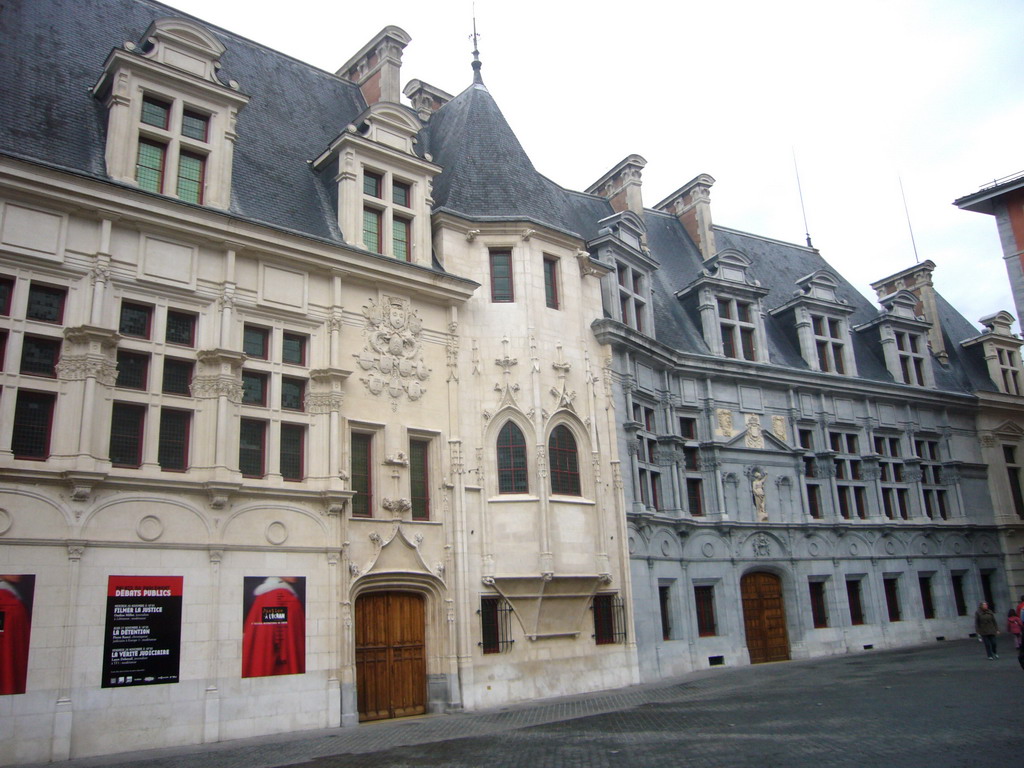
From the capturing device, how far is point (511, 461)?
21.5 metres

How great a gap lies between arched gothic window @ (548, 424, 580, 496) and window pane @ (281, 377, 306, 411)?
6.50m

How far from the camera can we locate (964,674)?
20.0 metres

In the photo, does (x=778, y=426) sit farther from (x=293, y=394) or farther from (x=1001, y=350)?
(x=293, y=394)

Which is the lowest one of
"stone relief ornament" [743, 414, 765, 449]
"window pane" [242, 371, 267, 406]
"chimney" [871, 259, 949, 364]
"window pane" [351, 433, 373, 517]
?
"window pane" [351, 433, 373, 517]

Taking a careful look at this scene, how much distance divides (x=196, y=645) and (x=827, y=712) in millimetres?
11554

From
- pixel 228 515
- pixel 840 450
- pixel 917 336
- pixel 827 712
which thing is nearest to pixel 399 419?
pixel 228 515

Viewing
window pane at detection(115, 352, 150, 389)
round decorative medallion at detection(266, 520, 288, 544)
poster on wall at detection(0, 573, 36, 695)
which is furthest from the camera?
round decorative medallion at detection(266, 520, 288, 544)

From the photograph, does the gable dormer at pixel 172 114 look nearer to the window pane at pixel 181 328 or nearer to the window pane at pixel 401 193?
the window pane at pixel 181 328

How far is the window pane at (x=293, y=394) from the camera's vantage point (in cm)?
1862

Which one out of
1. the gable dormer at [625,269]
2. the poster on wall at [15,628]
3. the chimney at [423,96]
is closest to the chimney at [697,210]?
the gable dormer at [625,269]

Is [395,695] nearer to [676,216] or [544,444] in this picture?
[544,444]

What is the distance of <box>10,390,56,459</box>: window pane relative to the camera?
15.1 meters

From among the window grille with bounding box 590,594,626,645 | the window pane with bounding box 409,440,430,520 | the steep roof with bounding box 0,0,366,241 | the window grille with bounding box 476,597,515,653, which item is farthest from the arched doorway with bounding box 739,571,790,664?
the steep roof with bounding box 0,0,366,241

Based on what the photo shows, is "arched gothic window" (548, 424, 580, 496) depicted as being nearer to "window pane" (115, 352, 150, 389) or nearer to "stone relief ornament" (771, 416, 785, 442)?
"window pane" (115, 352, 150, 389)
